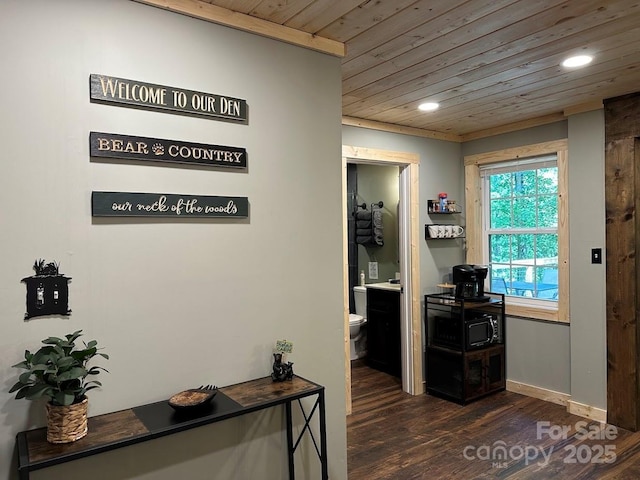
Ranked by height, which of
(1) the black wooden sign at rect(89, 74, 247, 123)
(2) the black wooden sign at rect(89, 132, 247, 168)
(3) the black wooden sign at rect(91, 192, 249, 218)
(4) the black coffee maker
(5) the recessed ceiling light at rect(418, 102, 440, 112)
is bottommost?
(4) the black coffee maker

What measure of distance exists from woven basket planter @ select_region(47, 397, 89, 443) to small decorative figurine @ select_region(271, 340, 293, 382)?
0.83m

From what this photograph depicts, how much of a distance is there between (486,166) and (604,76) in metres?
1.66

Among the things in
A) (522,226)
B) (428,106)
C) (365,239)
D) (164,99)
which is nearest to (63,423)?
(164,99)

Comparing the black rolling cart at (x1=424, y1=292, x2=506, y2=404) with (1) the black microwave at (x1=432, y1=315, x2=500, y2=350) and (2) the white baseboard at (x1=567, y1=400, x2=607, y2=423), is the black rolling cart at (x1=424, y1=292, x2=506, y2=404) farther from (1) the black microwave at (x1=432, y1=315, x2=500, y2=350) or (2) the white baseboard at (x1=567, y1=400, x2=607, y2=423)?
(2) the white baseboard at (x1=567, y1=400, x2=607, y2=423)

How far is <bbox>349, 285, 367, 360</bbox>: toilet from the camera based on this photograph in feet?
16.9

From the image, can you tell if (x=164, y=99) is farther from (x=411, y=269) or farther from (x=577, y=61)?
(x=411, y=269)

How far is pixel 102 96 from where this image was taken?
1.74m

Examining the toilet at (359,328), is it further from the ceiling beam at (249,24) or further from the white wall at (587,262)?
the ceiling beam at (249,24)

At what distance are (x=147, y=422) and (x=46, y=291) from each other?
1.98ft

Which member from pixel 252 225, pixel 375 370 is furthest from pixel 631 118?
pixel 375 370

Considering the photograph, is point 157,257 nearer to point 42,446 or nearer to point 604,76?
point 42,446

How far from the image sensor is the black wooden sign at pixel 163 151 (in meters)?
1.75

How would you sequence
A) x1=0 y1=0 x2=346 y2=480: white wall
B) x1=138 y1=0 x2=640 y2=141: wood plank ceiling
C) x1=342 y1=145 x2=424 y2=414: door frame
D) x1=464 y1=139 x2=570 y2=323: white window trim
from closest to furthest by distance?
x1=0 y1=0 x2=346 y2=480: white wall
x1=138 y1=0 x2=640 y2=141: wood plank ceiling
x1=464 y1=139 x2=570 y2=323: white window trim
x1=342 y1=145 x2=424 y2=414: door frame
